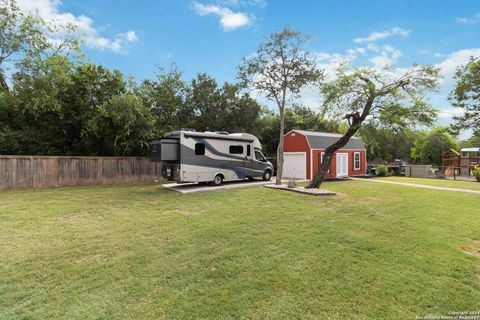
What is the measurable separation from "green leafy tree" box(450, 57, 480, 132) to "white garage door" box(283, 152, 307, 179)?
903cm

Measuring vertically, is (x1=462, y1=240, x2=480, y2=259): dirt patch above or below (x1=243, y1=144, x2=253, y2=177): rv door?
below

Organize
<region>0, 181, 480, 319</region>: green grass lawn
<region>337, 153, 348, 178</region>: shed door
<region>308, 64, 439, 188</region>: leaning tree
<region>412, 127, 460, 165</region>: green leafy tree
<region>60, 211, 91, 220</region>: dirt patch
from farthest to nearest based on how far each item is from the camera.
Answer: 1. <region>412, 127, 460, 165</region>: green leafy tree
2. <region>337, 153, 348, 178</region>: shed door
3. <region>308, 64, 439, 188</region>: leaning tree
4. <region>60, 211, 91, 220</region>: dirt patch
5. <region>0, 181, 480, 319</region>: green grass lawn

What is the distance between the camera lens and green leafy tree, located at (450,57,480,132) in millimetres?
12718

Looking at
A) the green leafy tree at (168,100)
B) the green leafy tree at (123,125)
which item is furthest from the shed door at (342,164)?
the green leafy tree at (123,125)

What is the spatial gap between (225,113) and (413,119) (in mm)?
11756

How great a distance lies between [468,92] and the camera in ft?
43.9

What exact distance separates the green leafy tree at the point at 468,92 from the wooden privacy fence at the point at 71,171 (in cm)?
1733

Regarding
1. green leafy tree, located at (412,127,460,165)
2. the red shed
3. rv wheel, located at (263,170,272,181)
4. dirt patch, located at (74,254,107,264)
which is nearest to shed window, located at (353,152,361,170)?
the red shed

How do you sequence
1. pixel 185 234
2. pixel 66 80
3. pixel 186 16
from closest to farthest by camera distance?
pixel 185 234 < pixel 186 16 < pixel 66 80

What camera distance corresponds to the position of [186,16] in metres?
11.8

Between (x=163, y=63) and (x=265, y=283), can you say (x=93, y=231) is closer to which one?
(x=265, y=283)

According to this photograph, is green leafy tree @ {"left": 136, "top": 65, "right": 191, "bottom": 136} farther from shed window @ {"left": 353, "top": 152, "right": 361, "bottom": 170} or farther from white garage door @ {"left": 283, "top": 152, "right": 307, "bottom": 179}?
shed window @ {"left": 353, "top": 152, "right": 361, "bottom": 170}

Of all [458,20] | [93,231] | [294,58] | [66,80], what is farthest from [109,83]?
[458,20]

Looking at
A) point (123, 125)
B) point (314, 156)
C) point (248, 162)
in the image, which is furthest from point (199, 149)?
point (314, 156)
